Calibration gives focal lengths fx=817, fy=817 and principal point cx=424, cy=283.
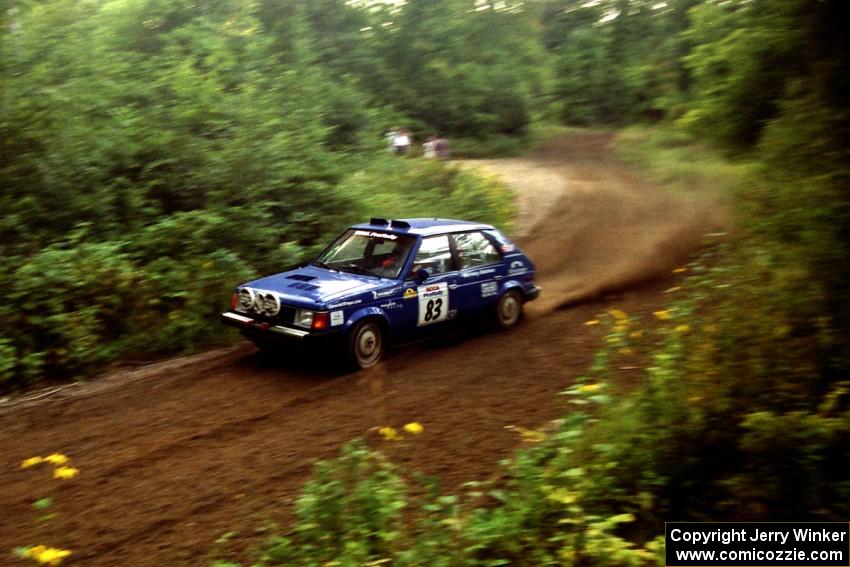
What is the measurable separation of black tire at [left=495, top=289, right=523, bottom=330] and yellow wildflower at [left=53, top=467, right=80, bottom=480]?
5823 mm

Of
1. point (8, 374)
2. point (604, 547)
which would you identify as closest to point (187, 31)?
point (8, 374)

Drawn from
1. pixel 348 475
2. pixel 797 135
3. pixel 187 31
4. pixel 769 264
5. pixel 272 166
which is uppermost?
pixel 187 31

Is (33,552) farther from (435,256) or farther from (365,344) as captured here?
(435,256)

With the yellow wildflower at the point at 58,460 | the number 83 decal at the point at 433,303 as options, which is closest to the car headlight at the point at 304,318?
the number 83 decal at the point at 433,303

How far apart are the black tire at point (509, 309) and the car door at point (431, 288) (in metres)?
0.95

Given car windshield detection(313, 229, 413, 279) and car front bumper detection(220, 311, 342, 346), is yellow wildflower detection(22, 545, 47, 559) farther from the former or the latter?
car windshield detection(313, 229, 413, 279)

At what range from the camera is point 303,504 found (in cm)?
490

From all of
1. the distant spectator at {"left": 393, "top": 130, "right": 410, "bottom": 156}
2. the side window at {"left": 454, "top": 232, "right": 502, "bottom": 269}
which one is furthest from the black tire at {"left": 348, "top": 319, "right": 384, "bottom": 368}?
the distant spectator at {"left": 393, "top": 130, "right": 410, "bottom": 156}

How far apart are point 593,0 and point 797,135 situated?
1562 inches

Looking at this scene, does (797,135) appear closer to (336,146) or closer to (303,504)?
(303,504)

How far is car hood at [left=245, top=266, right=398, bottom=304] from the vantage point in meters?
8.59

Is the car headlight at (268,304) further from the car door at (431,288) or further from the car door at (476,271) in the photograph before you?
the car door at (476,271)

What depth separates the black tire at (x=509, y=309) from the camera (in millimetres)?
10688

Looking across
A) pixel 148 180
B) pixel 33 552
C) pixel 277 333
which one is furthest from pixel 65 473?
pixel 148 180
